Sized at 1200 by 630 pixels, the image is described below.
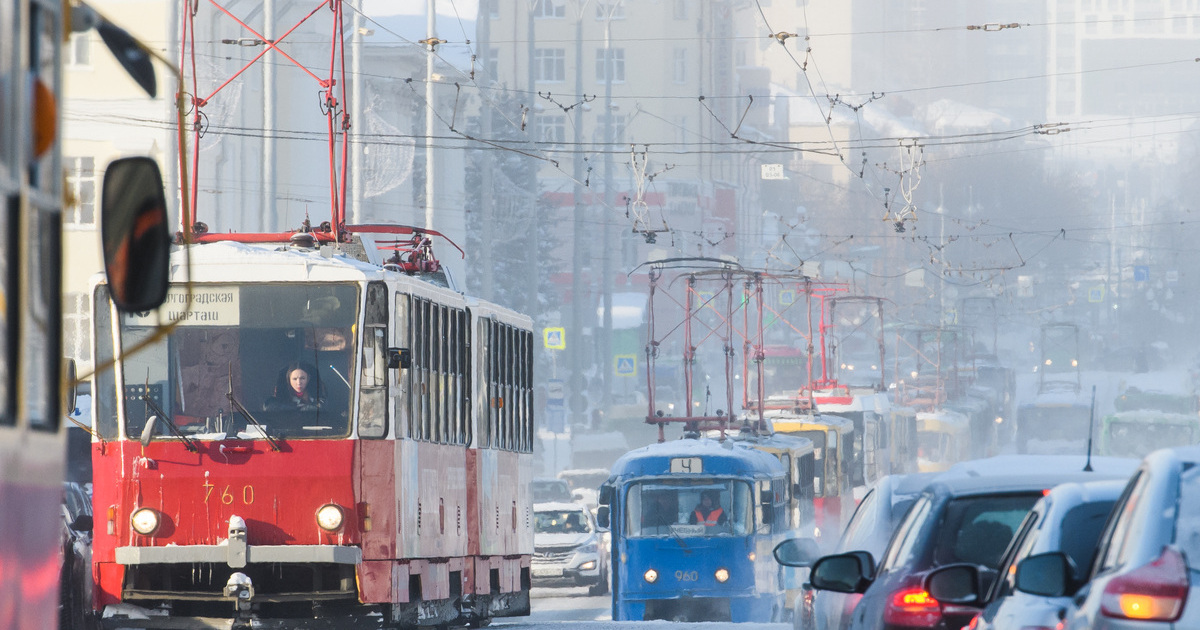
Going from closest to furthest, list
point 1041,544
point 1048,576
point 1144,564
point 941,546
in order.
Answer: point 1144,564 < point 1048,576 < point 1041,544 < point 941,546

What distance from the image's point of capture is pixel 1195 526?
4391mm

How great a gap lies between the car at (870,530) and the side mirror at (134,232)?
209 inches

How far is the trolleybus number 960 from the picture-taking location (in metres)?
24.9

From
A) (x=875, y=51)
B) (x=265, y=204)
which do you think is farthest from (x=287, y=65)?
(x=875, y=51)

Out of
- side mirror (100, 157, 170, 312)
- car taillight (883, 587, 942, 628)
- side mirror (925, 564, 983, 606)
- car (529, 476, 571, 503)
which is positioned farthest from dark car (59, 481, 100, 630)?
car (529, 476, 571, 503)

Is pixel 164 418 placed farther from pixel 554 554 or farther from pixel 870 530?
pixel 554 554

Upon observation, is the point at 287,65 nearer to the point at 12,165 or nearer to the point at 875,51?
the point at 12,165

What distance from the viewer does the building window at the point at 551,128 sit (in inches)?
3578

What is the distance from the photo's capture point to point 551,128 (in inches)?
3620

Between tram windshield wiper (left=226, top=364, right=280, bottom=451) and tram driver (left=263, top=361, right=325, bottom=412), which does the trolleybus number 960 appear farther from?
tram windshield wiper (left=226, top=364, right=280, bottom=451)

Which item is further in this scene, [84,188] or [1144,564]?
[84,188]

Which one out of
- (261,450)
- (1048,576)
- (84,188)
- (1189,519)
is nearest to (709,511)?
(261,450)

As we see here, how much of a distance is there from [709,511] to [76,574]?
10.8 meters

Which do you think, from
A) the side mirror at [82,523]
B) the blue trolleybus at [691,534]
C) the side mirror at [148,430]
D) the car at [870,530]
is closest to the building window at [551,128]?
the blue trolleybus at [691,534]
